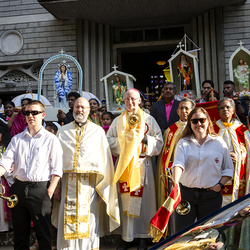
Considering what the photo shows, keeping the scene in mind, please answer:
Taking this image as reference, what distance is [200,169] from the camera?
3314mm

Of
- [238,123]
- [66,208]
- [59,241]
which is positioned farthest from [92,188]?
[238,123]

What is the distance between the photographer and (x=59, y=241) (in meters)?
4.12

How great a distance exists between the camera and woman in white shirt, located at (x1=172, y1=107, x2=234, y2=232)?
329cm

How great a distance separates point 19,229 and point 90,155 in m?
1.13

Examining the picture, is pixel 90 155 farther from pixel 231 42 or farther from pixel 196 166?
pixel 231 42

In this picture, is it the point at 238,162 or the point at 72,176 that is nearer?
the point at 72,176

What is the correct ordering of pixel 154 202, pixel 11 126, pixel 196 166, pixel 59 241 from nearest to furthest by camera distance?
1. pixel 196 166
2. pixel 59 241
3. pixel 154 202
4. pixel 11 126

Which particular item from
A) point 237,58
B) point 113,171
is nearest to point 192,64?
point 237,58

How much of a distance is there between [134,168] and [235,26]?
8645 millimetres

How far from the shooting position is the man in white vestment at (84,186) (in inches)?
161

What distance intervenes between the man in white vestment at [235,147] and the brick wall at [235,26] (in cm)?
720

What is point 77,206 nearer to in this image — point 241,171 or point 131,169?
point 131,169

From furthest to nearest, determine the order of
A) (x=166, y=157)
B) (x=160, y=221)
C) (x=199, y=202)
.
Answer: (x=166, y=157)
(x=199, y=202)
(x=160, y=221)

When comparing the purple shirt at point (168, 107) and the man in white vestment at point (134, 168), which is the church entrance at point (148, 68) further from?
the man in white vestment at point (134, 168)
